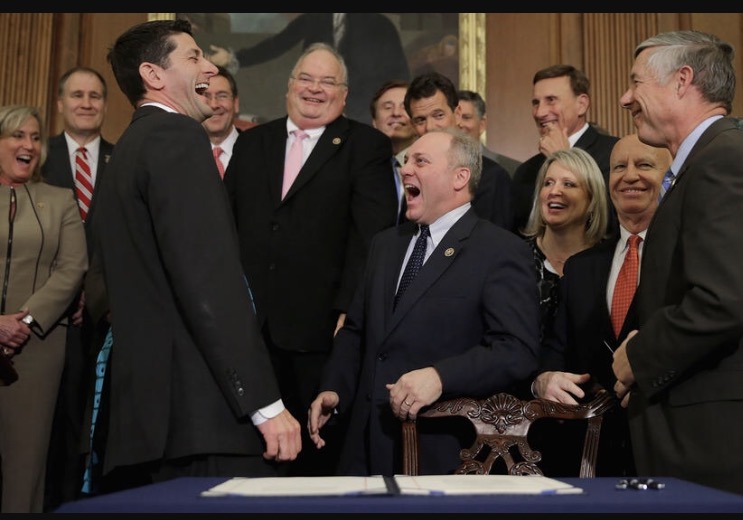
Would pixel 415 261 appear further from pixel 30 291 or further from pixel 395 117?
pixel 395 117

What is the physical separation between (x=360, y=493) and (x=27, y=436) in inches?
129

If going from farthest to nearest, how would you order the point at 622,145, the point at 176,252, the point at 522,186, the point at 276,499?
the point at 522,186, the point at 622,145, the point at 176,252, the point at 276,499

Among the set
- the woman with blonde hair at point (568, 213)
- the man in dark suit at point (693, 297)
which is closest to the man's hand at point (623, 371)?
the man in dark suit at point (693, 297)

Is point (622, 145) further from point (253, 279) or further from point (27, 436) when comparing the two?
point (27, 436)

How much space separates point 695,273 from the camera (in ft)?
8.12

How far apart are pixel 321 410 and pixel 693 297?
1.37 m

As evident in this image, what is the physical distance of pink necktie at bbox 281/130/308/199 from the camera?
14.2 feet

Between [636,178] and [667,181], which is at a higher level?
[636,178]

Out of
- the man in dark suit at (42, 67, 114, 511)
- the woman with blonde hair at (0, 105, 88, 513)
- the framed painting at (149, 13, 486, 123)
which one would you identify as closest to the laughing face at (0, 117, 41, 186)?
the woman with blonde hair at (0, 105, 88, 513)

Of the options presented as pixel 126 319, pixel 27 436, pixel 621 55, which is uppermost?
pixel 621 55

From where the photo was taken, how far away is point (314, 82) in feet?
14.8

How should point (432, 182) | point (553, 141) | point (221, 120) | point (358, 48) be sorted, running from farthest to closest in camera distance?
point (358, 48), point (221, 120), point (553, 141), point (432, 182)

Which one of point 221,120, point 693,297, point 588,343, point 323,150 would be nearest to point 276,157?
point 323,150

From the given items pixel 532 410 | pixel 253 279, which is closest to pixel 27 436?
pixel 253 279
